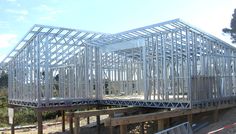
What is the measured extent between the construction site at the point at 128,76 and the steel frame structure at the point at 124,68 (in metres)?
0.05

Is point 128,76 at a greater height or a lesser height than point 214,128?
greater

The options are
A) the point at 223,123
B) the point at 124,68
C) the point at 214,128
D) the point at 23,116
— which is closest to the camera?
the point at 214,128

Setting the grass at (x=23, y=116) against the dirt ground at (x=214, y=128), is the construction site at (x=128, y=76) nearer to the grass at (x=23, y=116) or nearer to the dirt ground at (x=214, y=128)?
the dirt ground at (x=214, y=128)

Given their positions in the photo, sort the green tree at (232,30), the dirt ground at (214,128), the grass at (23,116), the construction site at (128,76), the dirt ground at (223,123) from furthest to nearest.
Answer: the green tree at (232,30) → the grass at (23,116) → the construction site at (128,76) → the dirt ground at (223,123) → the dirt ground at (214,128)

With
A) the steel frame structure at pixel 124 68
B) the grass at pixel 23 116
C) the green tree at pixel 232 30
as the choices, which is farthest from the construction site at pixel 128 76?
the green tree at pixel 232 30

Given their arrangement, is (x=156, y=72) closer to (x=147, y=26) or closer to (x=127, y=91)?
(x=147, y=26)

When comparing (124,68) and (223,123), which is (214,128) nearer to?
(223,123)

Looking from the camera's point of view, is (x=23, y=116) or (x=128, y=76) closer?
(x=128, y=76)

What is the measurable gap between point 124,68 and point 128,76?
65cm

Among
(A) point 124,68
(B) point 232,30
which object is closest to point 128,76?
(A) point 124,68

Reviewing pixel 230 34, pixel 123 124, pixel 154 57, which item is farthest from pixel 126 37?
pixel 230 34

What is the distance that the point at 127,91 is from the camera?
25062 mm

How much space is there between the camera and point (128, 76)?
2552cm

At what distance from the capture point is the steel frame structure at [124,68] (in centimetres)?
1758
